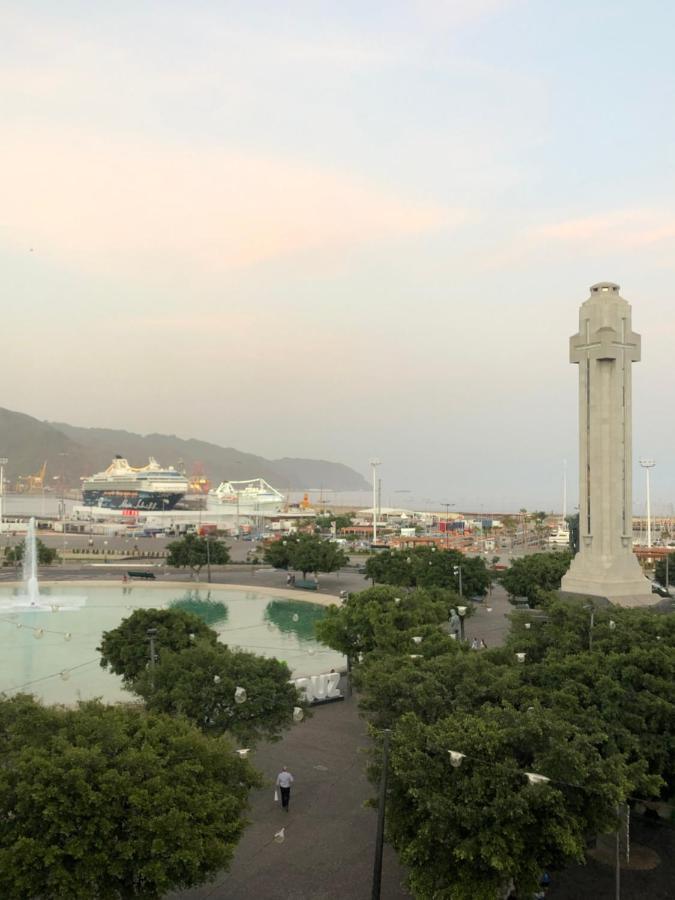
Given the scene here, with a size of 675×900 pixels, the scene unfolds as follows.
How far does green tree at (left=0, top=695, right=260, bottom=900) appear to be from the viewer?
11.4 m

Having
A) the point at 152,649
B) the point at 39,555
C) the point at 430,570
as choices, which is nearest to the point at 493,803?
the point at 152,649

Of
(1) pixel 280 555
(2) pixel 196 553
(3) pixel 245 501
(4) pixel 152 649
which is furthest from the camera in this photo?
(3) pixel 245 501

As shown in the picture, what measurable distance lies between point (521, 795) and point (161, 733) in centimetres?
690

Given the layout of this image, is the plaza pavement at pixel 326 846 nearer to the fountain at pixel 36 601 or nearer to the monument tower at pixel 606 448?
the monument tower at pixel 606 448

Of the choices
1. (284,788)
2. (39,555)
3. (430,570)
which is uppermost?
(430,570)

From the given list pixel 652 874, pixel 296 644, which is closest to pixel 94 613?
pixel 296 644

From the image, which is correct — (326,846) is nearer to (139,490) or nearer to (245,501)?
(139,490)

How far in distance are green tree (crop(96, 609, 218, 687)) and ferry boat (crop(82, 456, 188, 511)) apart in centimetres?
14218

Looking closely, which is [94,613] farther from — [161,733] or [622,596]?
[161,733]

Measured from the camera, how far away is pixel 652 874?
49.7 feet

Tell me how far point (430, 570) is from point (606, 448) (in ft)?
57.1

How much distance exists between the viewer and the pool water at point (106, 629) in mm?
31703

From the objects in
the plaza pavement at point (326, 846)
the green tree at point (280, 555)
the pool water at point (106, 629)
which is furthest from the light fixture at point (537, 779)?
the green tree at point (280, 555)

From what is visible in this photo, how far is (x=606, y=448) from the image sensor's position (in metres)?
37.5
